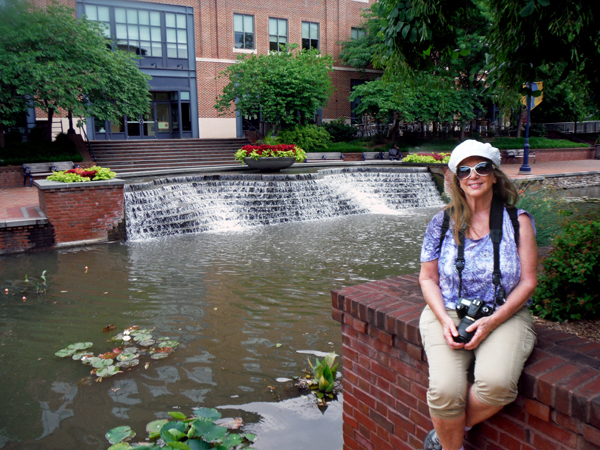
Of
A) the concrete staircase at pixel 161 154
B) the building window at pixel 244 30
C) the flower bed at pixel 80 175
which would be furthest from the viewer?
the building window at pixel 244 30

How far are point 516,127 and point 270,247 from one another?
2896 centimetres

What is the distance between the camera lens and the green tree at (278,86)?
921 inches

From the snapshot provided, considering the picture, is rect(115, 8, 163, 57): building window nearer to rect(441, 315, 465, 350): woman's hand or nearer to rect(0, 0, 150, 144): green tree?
rect(0, 0, 150, 144): green tree

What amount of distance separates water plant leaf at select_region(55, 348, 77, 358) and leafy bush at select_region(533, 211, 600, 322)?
420 cm

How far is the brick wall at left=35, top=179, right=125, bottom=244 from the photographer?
33.2 feet

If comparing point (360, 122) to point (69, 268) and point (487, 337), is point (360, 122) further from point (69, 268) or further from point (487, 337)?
point (487, 337)

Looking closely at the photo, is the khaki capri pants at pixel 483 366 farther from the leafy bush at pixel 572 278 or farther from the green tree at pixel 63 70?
the green tree at pixel 63 70

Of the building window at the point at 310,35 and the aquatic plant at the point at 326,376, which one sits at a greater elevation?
the building window at the point at 310,35

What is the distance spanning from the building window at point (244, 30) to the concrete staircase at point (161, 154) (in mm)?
7671

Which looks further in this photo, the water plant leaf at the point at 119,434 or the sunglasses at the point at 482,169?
the water plant leaf at the point at 119,434

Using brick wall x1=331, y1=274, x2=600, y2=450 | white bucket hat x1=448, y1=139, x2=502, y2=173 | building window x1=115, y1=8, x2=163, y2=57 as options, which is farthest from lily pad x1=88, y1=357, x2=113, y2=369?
building window x1=115, y1=8, x2=163, y2=57

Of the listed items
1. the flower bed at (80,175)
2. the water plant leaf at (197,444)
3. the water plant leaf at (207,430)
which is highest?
the flower bed at (80,175)

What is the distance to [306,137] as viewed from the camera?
82.0ft

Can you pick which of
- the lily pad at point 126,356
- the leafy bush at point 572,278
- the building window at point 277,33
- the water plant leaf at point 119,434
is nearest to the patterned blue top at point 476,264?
the leafy bush at point 572,278
